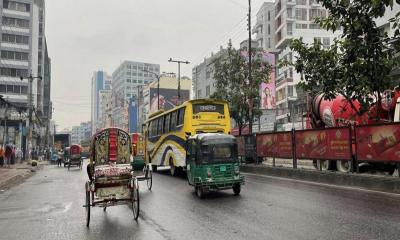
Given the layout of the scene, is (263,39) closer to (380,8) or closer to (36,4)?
(36,4)

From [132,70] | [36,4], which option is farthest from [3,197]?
[132,70]

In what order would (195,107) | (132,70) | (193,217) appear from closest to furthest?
1. (193,217)
2. (195,107)
3. (132,70)

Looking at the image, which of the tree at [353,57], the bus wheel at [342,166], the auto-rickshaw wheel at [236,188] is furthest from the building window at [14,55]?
the auto-rickshaw wheel at [236,188]

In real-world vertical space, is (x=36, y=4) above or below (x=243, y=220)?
above

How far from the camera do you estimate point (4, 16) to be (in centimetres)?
8444

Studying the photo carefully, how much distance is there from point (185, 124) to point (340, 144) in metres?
7.43

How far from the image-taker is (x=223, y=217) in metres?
9.62

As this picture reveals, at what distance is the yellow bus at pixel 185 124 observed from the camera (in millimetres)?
20375

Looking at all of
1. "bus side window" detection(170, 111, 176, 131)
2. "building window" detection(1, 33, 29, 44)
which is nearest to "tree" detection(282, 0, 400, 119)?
"bus side window" detection(170, 111, 176, 131)

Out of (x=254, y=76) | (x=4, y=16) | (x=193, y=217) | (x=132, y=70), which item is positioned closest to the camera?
(x=193, y=217)

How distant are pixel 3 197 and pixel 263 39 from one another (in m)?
80.7

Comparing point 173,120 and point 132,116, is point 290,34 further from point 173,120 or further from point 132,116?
point 132,116

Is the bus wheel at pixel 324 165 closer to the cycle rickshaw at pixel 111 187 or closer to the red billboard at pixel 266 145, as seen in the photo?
the red billboard at pixel 266 145

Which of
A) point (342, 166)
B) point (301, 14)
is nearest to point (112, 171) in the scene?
point (342, 166)
